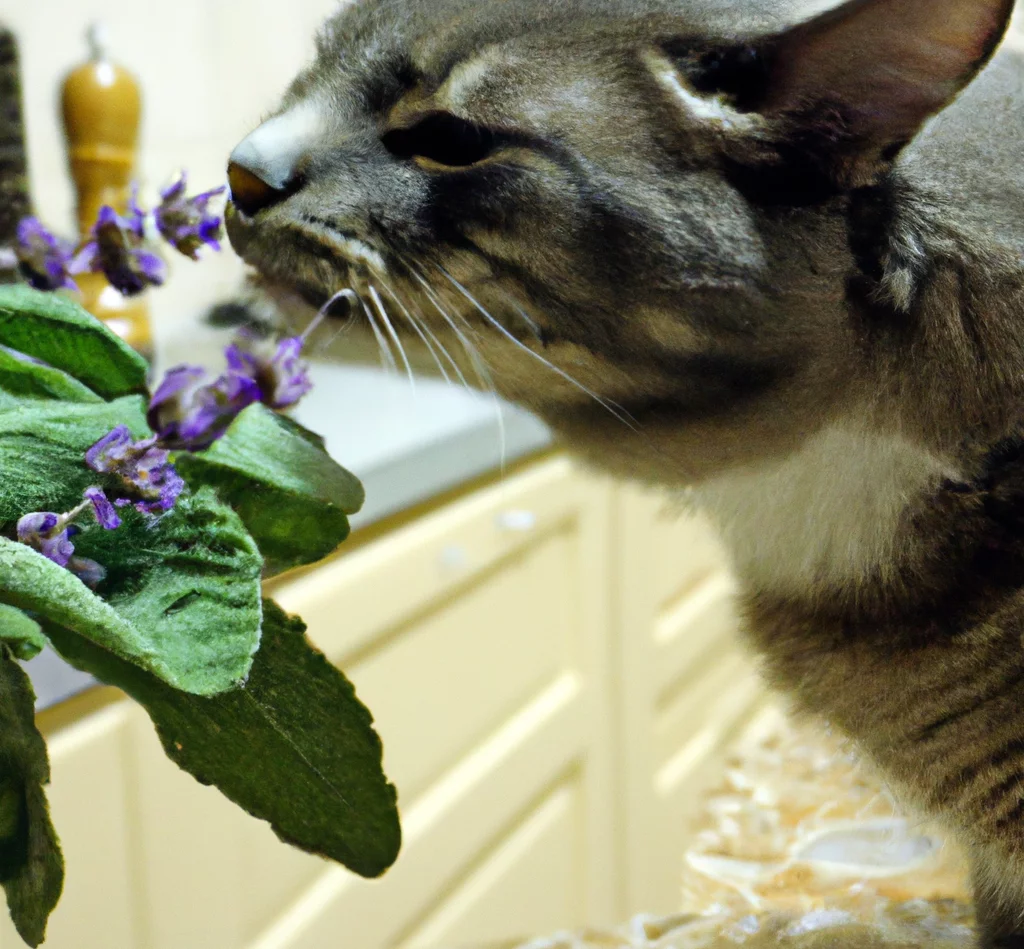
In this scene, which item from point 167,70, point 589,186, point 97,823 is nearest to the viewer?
point 589,186

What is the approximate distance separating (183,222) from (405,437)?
54cm

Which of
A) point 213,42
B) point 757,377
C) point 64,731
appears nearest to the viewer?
point 757,377

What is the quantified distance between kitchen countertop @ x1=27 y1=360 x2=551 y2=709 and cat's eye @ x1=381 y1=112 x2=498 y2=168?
1.05 ft

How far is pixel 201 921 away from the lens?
646mm

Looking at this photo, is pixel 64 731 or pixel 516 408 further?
pixel 64 731

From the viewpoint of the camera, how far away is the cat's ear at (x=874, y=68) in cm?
36

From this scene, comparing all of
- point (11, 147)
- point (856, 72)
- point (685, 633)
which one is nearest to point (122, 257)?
point (856, 72)

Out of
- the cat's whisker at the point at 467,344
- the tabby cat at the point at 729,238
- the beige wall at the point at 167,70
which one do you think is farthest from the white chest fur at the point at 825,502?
the beige wall at the point at 167,70

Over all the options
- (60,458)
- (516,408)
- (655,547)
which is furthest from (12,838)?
(655,547)

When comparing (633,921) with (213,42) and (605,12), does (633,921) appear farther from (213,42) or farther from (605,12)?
(213,42)

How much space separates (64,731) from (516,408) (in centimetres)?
32

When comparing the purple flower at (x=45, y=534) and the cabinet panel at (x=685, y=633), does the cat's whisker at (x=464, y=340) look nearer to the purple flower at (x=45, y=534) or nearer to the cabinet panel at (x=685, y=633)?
the purple flower at (x=45, y=534)

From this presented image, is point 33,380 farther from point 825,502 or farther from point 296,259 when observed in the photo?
point 825,502

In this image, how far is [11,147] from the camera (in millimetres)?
981
